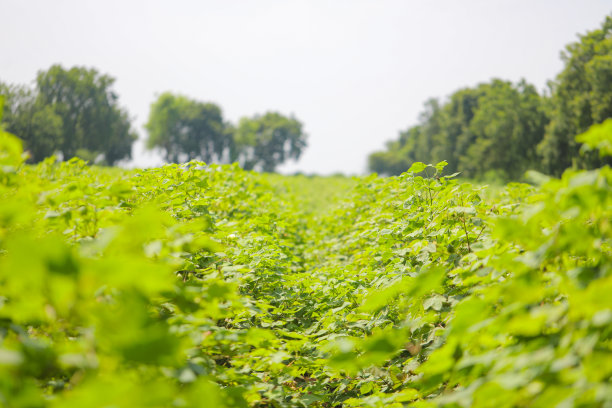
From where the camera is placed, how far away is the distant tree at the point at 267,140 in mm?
60094

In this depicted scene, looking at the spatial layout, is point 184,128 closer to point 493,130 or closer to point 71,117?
point 71,117

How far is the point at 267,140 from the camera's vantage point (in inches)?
2418

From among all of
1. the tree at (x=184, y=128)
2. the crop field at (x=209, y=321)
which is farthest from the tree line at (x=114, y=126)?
the crop field at (x=209, y=321)

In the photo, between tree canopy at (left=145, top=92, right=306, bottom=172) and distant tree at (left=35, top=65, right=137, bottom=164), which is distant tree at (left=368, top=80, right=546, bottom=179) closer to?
tree canopy at (left=145, top=92, right=306, bottom=172)

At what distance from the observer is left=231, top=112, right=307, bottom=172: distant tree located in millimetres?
60094

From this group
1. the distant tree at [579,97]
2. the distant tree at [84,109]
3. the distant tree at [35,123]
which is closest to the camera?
the distant tree at [579,97]

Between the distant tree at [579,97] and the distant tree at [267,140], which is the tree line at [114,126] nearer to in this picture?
the distant tree at [267,140]

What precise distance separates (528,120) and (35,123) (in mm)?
42237

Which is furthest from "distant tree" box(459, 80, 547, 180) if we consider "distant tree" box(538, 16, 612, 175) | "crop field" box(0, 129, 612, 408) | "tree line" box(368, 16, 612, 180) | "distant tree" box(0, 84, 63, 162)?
"distant tree" box(0, 84, 63, 162)

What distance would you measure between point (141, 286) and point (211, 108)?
63.2 metres

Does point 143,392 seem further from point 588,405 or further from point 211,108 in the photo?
point 211,108

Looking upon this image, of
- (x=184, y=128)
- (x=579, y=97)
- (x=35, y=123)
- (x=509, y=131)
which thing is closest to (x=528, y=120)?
(x=509, y=131)

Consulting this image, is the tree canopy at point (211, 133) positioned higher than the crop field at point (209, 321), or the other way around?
the tree canopy at point (211, 133)

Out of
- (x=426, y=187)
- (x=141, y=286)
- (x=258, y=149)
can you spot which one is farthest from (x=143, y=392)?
(x=258, y=149)
